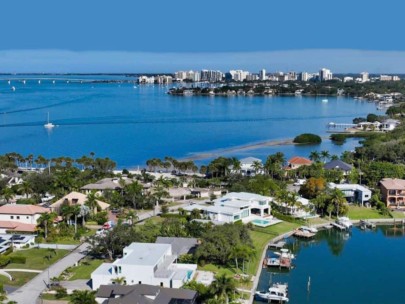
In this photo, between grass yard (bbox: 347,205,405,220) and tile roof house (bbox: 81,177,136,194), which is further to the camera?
tile roof house (bbox: 81,177,136,194)

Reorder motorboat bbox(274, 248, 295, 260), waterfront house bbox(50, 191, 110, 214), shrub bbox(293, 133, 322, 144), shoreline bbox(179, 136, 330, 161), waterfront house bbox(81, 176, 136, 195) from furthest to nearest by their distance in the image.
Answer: shrub bbox(293, 133, 322, 144) < shoreline bbox(179, 136, 330, 161) < waterfront house bbox(81, 176, 136, 195) < waterfront house bbox(50, 191, 110, 214) < motorboat bbox(274, 248, 295, 260)

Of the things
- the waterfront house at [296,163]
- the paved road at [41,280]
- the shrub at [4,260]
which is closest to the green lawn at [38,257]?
the shrub at [4,260]

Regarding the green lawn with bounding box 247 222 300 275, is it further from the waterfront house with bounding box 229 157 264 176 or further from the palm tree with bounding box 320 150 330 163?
the palm tree with bounding box 320 150 330 163

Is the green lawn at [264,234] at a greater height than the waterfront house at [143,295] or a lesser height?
lesser

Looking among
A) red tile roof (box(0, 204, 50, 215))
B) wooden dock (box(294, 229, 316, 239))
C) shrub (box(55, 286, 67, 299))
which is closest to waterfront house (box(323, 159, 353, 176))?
wooden dock (box(294, 229, 316, 239))

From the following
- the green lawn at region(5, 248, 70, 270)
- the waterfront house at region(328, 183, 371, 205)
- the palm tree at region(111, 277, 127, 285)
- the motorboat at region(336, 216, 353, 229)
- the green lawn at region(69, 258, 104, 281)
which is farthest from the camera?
the waterfront house at region(328, 183, 371, 205)

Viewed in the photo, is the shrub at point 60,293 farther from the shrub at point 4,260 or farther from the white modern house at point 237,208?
the white modern house at point 237,208

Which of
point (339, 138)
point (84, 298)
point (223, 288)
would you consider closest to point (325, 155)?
point (339, 138)

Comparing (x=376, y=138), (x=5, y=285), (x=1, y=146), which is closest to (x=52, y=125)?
(x=1, y=146)
